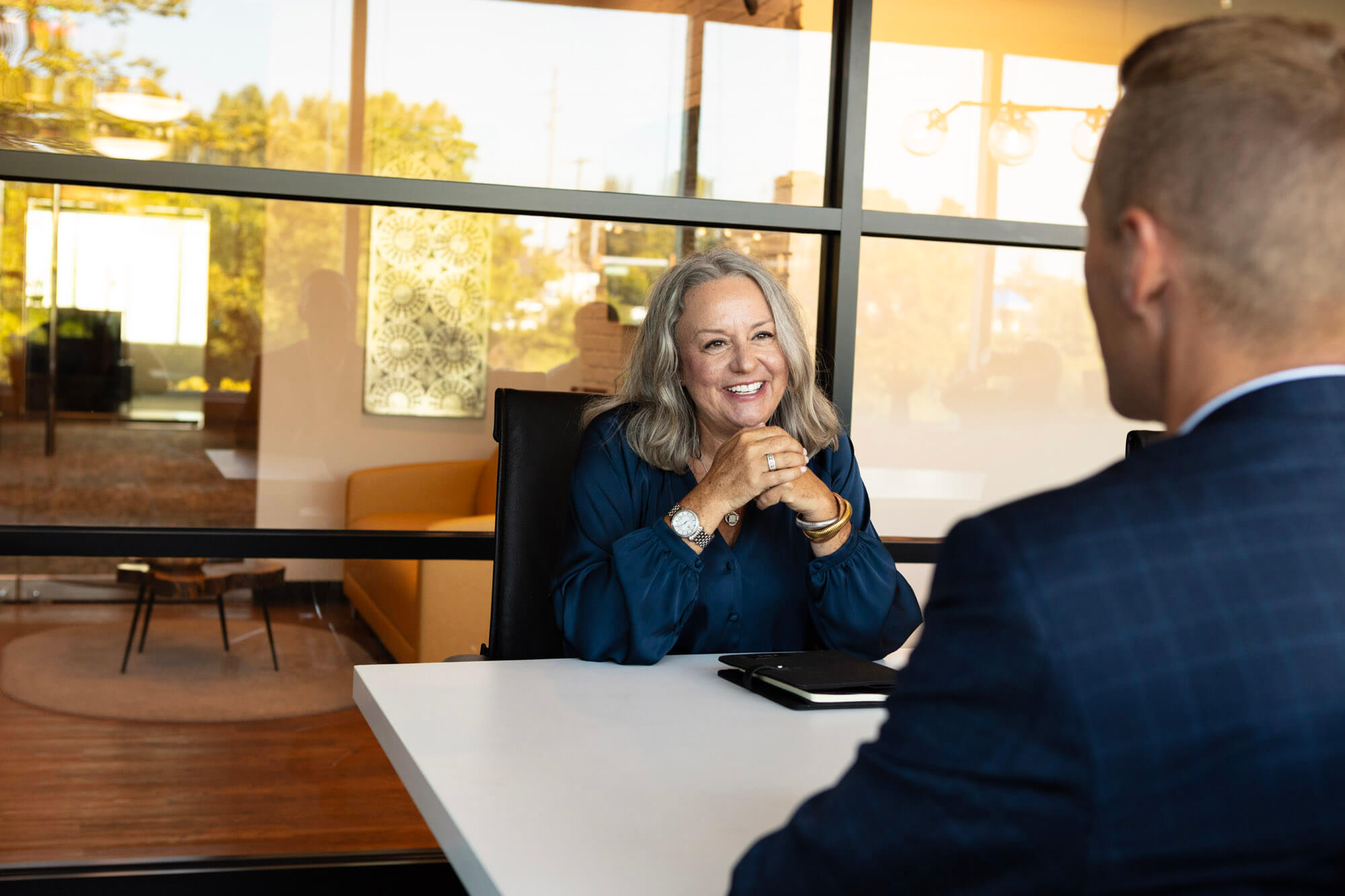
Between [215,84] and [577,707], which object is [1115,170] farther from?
[215,84]

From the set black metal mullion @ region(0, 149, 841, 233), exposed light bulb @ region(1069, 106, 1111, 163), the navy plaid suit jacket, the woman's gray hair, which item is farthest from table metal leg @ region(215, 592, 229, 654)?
the navy plaid suit jacket

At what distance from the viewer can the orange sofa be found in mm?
2834

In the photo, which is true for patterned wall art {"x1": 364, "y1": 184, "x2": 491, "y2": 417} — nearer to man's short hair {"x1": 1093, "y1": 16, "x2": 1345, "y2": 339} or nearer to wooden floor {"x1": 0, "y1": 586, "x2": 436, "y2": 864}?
wooden floor {"x1": 0, "y1": 586, "x2": 436, "y2": 864}

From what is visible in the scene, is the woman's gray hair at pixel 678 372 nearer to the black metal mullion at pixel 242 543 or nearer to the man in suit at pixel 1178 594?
the black metal mullion at pixel 242 543

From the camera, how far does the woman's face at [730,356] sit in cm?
213

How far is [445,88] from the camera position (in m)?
2.85

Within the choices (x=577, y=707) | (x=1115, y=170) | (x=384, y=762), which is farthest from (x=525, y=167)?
(x=1115, y=170)

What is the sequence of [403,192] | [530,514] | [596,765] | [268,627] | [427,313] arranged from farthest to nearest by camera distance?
[427,313], [268,627], [403,192], [530,514], [596,765]

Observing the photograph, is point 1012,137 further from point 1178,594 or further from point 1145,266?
point 1178,594

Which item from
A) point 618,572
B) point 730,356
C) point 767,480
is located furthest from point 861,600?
point 730,356

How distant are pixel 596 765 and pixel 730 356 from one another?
1.04 meters

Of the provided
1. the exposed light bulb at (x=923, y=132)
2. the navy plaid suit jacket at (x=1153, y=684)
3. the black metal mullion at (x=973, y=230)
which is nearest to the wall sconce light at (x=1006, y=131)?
the exposed light bulb at (x=923, y=132)

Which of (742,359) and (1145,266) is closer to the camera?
(1145,266)

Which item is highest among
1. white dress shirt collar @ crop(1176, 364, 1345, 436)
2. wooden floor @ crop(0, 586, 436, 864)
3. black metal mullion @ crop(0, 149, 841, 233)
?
black metal mullion @ crop(0, 149, 841, 233)
